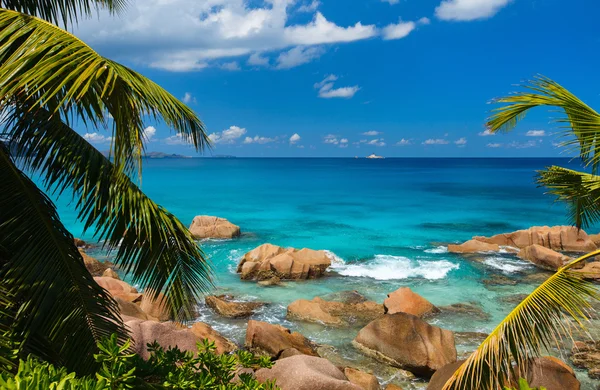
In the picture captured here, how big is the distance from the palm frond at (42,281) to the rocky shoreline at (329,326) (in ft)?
14.5

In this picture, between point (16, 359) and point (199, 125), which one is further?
point (199, 125)

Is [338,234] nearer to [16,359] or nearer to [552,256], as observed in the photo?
[552,256]

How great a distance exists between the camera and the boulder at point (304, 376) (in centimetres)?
823

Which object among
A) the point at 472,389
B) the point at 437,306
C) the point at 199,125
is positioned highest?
the point at 199,125

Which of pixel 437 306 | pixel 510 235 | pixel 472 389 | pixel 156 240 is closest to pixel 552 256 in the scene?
pixel 510 235

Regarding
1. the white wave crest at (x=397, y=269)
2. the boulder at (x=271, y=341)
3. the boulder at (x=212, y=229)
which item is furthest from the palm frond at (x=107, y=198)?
the boulder at (x=212, y=229)

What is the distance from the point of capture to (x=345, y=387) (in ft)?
27.3

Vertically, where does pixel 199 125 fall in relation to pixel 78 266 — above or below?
above

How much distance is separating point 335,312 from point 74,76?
13.1 meters

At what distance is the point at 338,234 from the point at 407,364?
22.5 m

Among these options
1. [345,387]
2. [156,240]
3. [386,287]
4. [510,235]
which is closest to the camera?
[156,240]

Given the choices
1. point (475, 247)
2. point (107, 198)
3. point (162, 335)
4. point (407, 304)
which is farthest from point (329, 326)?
point (475, 247)

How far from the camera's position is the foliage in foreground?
117 inches

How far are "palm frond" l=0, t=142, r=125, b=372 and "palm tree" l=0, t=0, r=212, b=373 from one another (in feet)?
0.04
